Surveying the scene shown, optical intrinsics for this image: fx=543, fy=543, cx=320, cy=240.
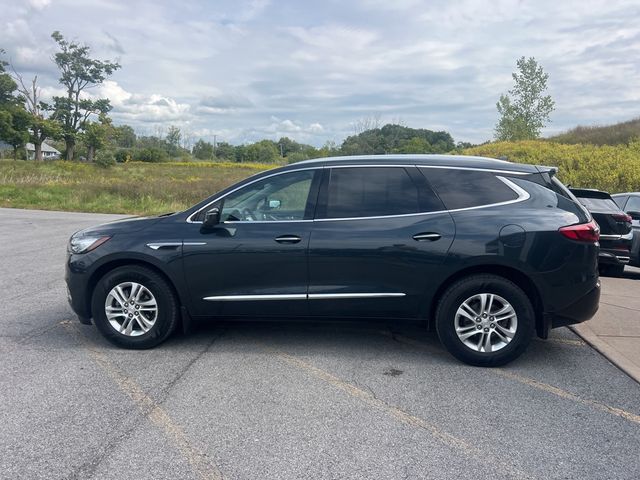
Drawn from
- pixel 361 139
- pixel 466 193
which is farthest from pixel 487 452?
pixel 361 139

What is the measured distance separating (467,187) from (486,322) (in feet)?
3.88

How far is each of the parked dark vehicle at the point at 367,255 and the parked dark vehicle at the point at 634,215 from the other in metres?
5.98

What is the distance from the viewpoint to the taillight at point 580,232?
4.51 meters

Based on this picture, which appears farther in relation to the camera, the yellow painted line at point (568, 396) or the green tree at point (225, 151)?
the green tree at point (225, 151)

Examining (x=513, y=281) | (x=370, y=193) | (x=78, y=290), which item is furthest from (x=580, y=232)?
(x=78, y=290)

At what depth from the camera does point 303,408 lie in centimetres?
382

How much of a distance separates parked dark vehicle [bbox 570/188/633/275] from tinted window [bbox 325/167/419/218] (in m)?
4.37

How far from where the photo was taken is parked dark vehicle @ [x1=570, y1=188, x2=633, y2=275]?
814cm

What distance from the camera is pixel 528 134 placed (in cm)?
3534

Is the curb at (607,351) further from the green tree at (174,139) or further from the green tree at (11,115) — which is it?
the green tree at (174,139)

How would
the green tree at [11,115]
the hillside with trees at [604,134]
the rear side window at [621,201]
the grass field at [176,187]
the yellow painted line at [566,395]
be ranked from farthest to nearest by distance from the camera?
the green tree at [11,115]
the hillside with trees at [604,134]
the grass field at [176,187]
the rear side window at [621,201]
the yellow painted line at [566,395]

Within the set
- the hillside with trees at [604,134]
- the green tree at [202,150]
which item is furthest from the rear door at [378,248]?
the green tree at [202,150]

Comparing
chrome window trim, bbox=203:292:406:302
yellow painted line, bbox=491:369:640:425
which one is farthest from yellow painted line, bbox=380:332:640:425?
chrome window trim, bbox=203:292:406:302

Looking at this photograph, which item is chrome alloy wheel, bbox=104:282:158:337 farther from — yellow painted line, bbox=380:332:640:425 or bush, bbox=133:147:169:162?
bush, bbox=133:147:169:162
